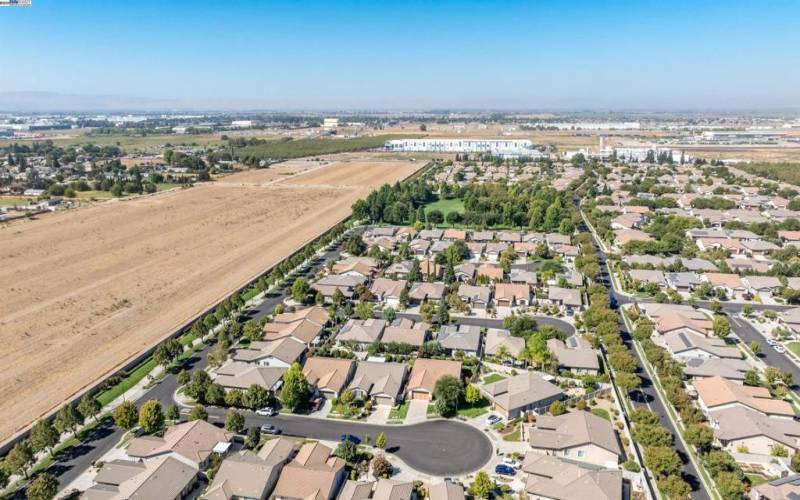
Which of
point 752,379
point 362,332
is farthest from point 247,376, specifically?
point 752,379

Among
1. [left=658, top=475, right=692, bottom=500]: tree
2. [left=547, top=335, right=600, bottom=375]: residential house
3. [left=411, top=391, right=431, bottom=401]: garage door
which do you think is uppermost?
[left=547, top=335, right=600, bottom=375]: residential house

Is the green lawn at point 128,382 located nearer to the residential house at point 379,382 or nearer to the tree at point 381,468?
the residential house at point 379,382

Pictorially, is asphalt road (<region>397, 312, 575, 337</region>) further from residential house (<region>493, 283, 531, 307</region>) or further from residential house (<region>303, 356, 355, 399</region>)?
residential house (<region>303, 356, 355, 399</region>)

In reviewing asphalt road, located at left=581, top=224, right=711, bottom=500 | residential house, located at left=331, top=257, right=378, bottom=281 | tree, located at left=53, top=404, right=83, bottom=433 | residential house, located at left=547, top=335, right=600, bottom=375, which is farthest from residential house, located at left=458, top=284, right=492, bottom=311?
tree, located at left=53, top=404, right=83, bottom=433

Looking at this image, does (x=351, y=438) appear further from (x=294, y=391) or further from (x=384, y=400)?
(x=294, y=391)

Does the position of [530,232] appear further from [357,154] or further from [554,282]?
[357,154]

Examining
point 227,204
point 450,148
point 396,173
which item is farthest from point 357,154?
point 227,204

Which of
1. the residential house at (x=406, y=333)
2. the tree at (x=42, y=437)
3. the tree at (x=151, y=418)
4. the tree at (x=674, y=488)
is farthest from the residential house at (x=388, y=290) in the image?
the tree at (x=42, y=437)
